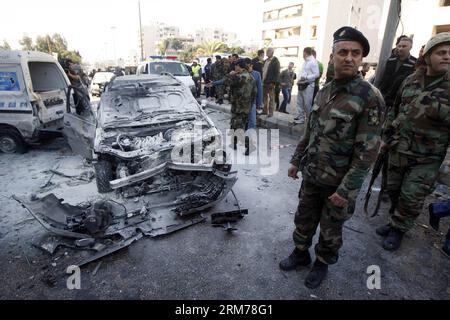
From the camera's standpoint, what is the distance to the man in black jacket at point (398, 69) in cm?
361

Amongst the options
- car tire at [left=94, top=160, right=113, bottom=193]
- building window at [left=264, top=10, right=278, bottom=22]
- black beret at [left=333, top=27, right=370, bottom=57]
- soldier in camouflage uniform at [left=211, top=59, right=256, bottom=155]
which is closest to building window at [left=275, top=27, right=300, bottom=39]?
building window at [left=264, top=10, right=278, bottom=22]

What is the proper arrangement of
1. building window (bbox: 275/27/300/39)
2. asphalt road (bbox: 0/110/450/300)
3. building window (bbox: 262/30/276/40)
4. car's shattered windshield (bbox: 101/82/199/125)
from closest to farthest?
asphalt road (bbox: 0/110/450/300), car's shattered windshield (bbox: 101/82/199/125), building window (bbox: 275/27/300/39), building window (bbox: 262/30/276/40)

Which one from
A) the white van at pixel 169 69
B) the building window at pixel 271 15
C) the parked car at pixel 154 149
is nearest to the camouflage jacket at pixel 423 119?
the parked car at pixel 154 149

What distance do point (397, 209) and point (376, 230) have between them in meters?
0.43

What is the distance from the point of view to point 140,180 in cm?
298

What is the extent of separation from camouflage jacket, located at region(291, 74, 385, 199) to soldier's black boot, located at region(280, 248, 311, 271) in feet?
2.64

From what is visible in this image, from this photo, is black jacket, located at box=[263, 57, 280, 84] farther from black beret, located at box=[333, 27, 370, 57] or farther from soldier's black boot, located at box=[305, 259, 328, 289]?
soldier's black boot, located at box=[305, 259, 328, 289]

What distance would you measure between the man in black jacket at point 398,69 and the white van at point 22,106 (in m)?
5.98

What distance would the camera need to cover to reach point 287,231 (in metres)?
3.13

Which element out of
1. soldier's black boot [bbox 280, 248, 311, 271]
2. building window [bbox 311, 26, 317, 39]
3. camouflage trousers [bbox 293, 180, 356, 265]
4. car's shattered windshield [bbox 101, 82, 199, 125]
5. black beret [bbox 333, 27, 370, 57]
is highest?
building window [bbox 311, 26, 317, 39]

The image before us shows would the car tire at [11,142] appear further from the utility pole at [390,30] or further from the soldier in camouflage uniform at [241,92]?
the utility pole at [390,30]

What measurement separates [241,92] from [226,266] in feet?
12.5

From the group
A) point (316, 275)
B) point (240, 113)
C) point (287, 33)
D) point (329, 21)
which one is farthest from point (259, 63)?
point (287, 33)

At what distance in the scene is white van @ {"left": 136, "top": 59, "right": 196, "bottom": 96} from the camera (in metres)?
10.2
